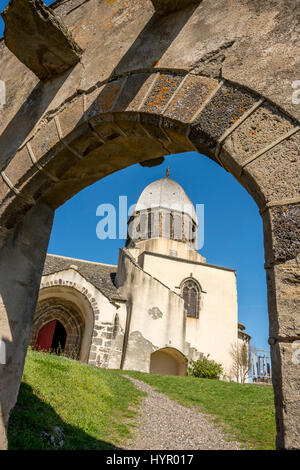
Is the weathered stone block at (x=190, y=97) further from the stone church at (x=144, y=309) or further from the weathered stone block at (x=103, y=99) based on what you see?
the stone church at (x=144, y=309)

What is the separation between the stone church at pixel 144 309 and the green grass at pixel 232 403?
2651 mm

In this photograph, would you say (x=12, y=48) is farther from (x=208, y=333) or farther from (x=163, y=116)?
(x=208, y=333)

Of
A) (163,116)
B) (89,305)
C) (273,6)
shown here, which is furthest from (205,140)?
(89,305)

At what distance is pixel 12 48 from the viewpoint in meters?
3.02

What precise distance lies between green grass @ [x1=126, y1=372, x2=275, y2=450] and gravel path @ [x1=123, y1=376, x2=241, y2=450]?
344mm

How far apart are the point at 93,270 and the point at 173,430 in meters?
12.9

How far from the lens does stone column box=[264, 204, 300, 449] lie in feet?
4.65

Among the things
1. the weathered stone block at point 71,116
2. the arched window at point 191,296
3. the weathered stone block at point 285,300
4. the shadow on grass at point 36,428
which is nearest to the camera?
the weathered stone block at point 285,300

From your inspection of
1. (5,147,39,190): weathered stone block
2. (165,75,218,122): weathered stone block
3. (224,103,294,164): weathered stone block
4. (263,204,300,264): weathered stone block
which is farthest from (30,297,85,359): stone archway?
(263,204,300,264): weathered stone block

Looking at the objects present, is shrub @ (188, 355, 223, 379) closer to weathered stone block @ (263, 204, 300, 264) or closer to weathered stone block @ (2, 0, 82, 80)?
weathered stone block @ (2, 0, 82, 80)

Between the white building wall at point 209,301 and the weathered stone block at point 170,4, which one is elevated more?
the white building wall at point 209,301

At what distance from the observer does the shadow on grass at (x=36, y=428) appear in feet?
13.1

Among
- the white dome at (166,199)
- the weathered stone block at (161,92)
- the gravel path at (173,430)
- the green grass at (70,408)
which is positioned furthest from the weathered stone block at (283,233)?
the white dome at (166,199)


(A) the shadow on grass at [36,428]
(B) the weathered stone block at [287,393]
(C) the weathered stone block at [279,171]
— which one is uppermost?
(C) the weathered stone block at [279,171]
